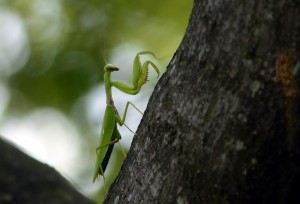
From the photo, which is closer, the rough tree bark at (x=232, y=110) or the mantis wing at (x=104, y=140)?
the rough tree bark at (x=232, y=110)

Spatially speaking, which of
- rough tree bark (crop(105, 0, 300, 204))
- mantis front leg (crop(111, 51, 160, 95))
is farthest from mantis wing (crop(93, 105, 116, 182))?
rough tree bark (crop(105, 0, 300, 204))

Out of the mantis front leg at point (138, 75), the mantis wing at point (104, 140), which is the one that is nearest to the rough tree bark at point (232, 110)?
the mantis front leg at point (138, 75)

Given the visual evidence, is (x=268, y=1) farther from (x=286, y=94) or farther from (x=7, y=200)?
(x=7, y=200)

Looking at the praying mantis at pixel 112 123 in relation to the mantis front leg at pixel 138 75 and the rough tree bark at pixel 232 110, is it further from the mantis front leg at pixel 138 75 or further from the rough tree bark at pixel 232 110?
the rough tree bark at pixel 232 110

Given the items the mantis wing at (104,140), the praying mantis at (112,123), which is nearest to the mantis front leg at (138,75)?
the praying mantis at (112,123)

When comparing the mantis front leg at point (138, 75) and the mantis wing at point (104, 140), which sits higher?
the mantis front leg at point (138, 75)

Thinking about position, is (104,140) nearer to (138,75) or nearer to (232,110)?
(138,75)

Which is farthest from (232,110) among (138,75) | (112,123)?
(112,123)

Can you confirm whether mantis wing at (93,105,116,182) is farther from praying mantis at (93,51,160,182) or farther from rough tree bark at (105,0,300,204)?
rough tree bark at (105,0,300,204)
